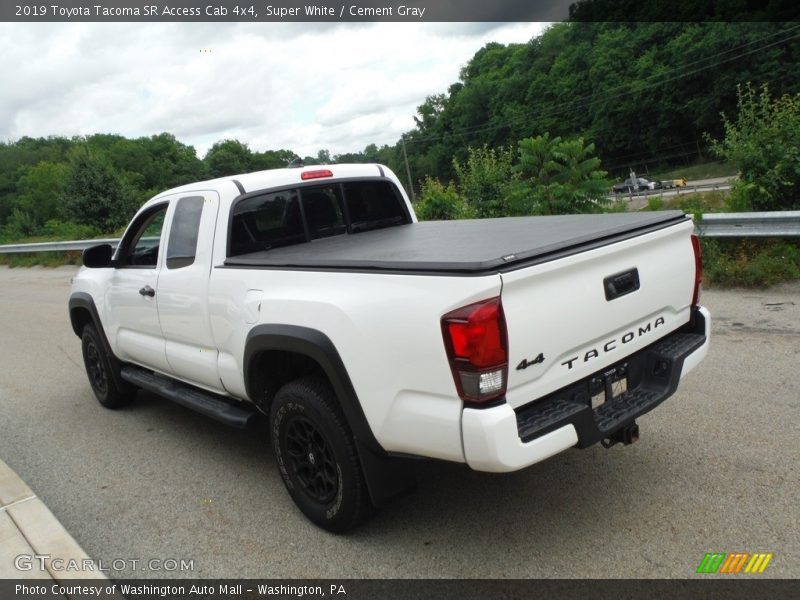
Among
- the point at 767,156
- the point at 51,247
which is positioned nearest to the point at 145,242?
the point at 767,156

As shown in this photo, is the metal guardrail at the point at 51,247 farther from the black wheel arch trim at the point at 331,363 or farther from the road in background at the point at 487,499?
the black wheel arch trim at the point at 331,363

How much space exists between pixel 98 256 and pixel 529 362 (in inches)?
157

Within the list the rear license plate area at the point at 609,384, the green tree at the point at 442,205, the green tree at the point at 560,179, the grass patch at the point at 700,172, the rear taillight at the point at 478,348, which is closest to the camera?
the rear taillight at the point at 478,348

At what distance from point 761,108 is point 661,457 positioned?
6.78m

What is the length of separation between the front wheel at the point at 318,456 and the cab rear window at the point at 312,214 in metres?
1.17

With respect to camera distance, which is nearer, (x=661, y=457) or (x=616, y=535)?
(x=616, y=535)

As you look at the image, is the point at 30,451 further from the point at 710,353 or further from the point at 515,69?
the point at 515,69

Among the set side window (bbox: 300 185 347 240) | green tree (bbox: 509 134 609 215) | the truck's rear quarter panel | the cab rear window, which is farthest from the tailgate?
green tree (bbox: 509 134 609 215)

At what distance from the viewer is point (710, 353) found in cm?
548

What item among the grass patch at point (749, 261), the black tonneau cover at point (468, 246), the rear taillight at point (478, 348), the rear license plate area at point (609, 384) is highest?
the black tonneau cover at point (468, 246)

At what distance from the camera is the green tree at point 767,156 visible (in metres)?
7.89

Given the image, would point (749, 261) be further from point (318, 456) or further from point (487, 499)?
point (318, 456)

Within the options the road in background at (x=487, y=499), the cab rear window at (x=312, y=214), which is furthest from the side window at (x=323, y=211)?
the road in background at (x=487, y=499)

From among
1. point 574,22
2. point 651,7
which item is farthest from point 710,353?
point 574,22
